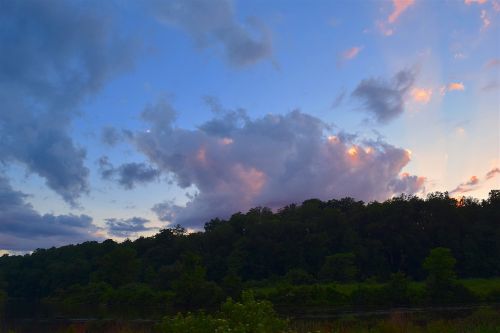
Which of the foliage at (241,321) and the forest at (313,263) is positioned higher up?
the forest at (313,263)

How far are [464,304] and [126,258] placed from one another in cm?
6048

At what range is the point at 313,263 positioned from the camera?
308 ft

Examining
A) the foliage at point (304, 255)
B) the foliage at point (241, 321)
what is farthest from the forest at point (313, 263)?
the foliage at point (241, 321)

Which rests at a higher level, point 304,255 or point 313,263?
point 304,255

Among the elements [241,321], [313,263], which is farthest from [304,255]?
[241,321]

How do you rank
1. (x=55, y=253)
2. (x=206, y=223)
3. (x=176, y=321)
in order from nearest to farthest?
(x=176, y=321)
(x=206, y=223)
(x=55, y=253)

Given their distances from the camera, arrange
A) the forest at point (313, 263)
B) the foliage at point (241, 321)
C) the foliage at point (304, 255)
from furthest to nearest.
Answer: the foliage at point (304, 255) → the forest at point (313, 263) → the foliage at point (241, 321)

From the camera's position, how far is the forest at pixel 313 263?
60.8 m

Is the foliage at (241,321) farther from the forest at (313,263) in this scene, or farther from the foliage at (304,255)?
the foliage at (304,255)

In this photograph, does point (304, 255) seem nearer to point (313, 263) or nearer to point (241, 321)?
point (313, 263)

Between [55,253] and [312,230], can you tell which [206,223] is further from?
[55,253]

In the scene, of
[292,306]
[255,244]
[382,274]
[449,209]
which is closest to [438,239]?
[449,209]

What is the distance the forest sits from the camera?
60.8 metres

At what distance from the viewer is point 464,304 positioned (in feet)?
172
